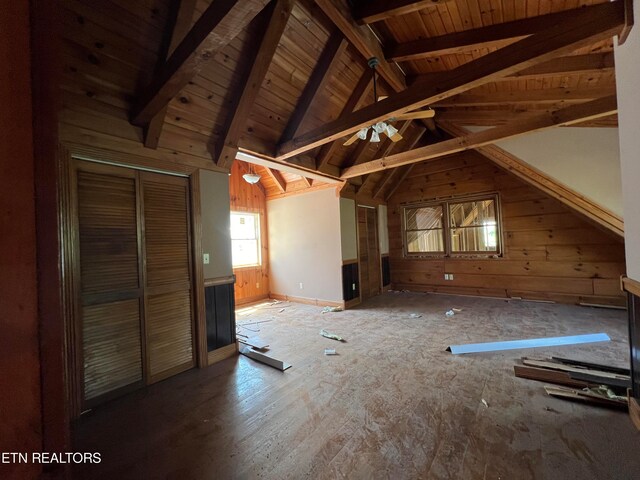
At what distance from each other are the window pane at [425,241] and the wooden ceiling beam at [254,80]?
16.0 feet

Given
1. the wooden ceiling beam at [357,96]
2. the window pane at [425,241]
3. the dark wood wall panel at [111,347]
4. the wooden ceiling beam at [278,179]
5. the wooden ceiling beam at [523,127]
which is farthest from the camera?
the window pane at [425,241]

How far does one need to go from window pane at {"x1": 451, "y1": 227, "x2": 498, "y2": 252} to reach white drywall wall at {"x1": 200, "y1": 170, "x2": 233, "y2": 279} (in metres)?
5.00

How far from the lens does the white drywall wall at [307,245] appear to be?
515 centimetres

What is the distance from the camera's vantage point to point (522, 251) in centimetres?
509

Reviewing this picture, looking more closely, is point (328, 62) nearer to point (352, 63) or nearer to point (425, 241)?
point (352, 63)

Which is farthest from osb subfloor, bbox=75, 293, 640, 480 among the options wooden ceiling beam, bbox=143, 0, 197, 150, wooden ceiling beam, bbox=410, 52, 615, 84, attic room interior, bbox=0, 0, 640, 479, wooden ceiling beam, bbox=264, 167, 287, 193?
wooden ceiling beam, bbox=264, 167, 287, 193

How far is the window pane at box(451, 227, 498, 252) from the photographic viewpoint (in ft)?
17.8

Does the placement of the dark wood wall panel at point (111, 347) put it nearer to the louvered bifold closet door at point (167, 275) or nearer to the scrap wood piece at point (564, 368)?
the louvered bifold closet door at point (167, 275)

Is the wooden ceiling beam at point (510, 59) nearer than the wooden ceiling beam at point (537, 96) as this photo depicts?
Yes

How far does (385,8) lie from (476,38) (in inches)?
38.4

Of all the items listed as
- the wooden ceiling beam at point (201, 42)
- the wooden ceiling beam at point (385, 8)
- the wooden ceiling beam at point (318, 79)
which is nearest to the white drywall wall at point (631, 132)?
the wooden ceiling beam at point (385, 8)

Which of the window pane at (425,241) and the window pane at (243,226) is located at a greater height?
the window pane at (243,226)

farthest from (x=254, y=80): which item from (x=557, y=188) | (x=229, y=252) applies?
(x=557, y=188)

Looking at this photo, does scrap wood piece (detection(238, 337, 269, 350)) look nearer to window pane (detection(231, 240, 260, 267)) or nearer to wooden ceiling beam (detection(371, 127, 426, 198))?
window pane (detection(231, 240, 260, 267))
